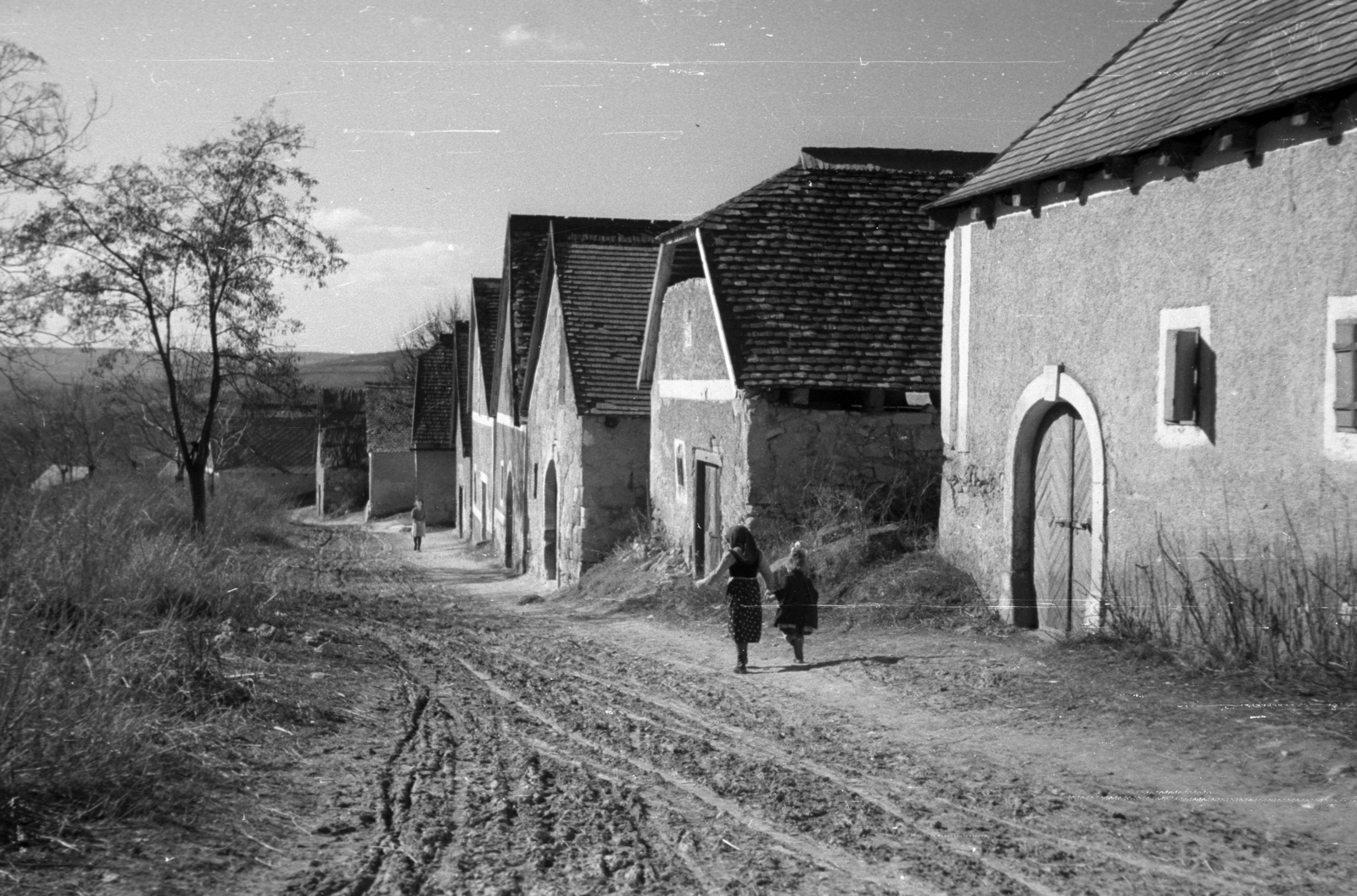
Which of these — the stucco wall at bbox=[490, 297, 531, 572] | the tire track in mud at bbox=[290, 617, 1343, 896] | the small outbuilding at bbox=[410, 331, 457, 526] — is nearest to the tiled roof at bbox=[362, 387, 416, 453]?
the small outbuilding at bbox=[410, 331, 457, 526]

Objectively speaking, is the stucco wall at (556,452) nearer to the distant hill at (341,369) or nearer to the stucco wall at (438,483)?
the stucco wall at (438,483)

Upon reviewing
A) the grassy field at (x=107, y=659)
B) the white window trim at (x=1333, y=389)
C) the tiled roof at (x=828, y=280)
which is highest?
the tiled roof at (x=828, y=280)

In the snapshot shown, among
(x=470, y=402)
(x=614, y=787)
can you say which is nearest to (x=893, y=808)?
(x=614, y=787)

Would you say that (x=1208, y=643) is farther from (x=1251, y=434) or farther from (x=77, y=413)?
(x=77, y=413)

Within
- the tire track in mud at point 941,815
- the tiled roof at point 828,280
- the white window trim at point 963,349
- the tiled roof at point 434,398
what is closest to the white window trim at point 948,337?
the white window trim at point 963,349

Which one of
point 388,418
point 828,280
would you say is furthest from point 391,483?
point 828,280

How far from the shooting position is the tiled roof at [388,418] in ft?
157

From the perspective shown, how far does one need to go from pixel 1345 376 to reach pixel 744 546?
5166mm

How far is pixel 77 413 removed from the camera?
39.0 meters

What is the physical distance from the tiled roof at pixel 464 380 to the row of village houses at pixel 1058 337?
1964 centimetres

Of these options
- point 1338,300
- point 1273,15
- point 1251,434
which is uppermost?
point 1273,15

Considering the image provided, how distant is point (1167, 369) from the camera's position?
9.10m

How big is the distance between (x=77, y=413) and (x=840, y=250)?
31674 mm

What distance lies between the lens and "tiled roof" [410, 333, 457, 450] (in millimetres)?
44500
